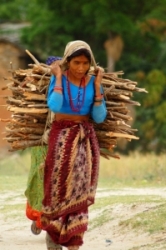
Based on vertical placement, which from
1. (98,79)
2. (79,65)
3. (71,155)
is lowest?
(71,155)

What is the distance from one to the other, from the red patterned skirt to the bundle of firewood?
1.25 feet

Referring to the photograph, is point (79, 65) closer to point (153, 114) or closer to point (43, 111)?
point (43, 111)

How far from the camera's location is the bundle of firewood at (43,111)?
7.61 m

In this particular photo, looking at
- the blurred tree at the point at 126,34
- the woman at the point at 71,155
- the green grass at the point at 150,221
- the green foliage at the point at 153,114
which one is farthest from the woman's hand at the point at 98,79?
the green foliage at the point at 153,114

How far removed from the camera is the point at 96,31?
30562 millimetres

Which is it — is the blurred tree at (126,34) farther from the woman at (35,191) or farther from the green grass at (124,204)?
the woman at (35,191)

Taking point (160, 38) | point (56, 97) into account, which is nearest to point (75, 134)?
point (56, 97)

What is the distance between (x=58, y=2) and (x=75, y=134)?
82.2ft

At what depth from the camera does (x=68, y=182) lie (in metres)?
7.19

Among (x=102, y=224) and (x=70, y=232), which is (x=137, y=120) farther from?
(x=70, y=232)

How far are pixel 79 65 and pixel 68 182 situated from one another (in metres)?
0.97

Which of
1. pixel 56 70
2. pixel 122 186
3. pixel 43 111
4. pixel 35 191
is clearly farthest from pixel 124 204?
pixel 122 186

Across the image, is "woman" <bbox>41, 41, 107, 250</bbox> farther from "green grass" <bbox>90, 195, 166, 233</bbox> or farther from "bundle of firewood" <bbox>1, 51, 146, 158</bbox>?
"green grass" <bbox>90, 195, 166, 233</bbox>

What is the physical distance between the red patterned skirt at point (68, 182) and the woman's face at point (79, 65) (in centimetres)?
43
